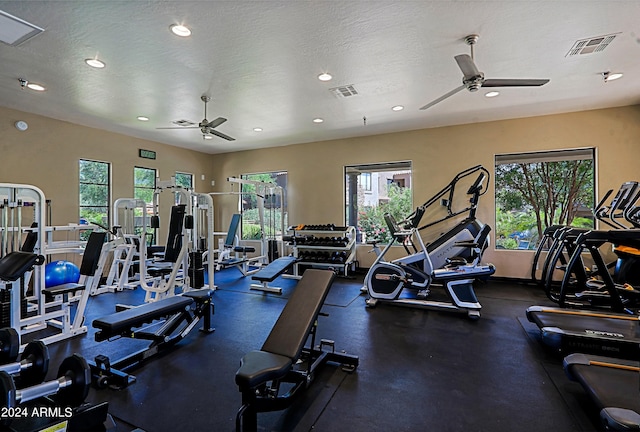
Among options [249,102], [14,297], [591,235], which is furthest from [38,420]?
[591,235]

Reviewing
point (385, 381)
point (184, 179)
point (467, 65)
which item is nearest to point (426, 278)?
point (385, 381)

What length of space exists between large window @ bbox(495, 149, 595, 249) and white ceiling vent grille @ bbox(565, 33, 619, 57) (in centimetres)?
261

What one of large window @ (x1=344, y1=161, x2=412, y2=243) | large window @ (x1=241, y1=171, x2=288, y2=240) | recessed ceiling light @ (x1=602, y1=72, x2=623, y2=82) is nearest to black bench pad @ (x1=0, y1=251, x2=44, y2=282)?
large window @ (x1=241, y1=171, x2=288, y2=240)

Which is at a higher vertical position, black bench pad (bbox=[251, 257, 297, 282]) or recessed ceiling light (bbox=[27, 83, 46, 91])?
recessed ceiling light (bbox=[27, 83, 46, 91])

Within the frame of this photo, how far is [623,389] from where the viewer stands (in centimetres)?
184

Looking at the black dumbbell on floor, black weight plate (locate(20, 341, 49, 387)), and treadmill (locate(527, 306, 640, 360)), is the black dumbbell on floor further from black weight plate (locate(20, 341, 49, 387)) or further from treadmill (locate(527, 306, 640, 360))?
treadmill (locate(527, 306, 640, 360))

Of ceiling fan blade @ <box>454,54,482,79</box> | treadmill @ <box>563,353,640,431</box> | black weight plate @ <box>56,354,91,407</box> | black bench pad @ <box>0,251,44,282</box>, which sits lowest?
treadmill @ <box>563,353,640,431</box>

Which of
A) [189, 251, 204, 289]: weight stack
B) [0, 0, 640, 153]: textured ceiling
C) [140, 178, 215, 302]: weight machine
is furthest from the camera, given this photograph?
[189, 251, 204, 289]: weight stack

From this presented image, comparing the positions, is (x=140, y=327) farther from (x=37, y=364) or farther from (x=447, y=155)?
(x=447, y=155)

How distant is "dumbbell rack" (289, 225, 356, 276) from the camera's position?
6043 millimetres

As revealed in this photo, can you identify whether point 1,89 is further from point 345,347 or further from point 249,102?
point 345,347

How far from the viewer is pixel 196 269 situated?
4527 millimetres

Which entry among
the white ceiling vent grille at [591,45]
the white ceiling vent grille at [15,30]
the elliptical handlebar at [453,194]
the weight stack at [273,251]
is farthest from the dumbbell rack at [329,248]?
the white ceiling vent grille at [15,30]

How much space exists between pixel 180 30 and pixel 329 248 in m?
4.31
